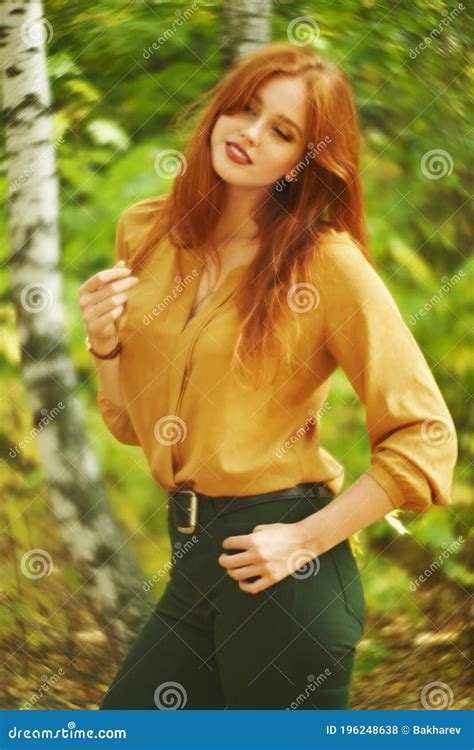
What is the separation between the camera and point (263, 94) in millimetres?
2020

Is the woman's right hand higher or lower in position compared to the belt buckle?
higher

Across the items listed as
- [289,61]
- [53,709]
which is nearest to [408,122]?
[289,61]

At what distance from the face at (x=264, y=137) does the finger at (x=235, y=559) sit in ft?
2.50

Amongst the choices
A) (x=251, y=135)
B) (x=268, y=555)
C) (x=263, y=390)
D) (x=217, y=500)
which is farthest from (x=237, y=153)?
(x=268, y=555)

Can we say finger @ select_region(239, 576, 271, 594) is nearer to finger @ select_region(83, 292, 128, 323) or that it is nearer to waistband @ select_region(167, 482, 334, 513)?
waistband @ select_region(167, 482, 334, 513)

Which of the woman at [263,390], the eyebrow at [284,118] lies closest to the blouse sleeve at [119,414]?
the woman at [263,390]

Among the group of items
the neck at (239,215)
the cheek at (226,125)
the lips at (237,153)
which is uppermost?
the cheek at (226,125)

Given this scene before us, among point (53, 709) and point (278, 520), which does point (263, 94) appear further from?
point (53, 709)

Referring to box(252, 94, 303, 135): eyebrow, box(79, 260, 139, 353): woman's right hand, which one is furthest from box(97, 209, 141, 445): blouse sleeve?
box(252, 94, 303, 135): eyebrow

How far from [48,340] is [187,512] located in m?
0.71

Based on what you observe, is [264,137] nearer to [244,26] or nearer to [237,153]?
[237,153]

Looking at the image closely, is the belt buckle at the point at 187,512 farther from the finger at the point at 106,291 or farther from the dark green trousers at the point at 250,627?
the finger at the point at 106,291

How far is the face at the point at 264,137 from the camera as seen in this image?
1.99 meters

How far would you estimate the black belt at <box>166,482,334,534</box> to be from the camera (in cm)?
190
